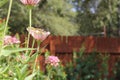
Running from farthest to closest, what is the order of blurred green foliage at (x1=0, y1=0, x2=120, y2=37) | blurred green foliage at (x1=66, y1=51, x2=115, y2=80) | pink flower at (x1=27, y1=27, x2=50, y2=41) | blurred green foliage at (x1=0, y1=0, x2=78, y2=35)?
1. blurred green foliage at (x1=0, y1=0, x2=120, y2=37)
2. blurred green foliage at (x1=0, y1=0, x2=78, y2=35)
3. blurred green foliage at (x1=66, y1=51, x2=115, y2=80)
4. pink flower at (x1=27, y1=27, x2=50, y2=41)

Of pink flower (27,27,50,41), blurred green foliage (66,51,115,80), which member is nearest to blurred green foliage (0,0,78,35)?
blurred green foliage (66,51,115,80)

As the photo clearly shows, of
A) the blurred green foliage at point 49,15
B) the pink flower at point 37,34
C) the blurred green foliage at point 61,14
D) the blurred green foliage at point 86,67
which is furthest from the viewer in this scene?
the blurred green foliage at point 61,14

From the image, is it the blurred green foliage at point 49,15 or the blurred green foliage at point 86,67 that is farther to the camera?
the blurred green foliage at point 49,15

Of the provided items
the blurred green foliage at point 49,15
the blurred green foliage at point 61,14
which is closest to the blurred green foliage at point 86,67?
the blurred green foliage at point 61,14

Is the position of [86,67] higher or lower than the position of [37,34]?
lower

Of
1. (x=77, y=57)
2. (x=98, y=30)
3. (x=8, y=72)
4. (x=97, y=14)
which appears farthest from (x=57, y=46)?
(x=98, y=30)

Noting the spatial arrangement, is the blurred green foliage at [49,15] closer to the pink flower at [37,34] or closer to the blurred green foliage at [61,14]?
the blurred green foliage at [61,14]

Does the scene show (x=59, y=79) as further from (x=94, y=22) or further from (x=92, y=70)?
(x=94, y=22)

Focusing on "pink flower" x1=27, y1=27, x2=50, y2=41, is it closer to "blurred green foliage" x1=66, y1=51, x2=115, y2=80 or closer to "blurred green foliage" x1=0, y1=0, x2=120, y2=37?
"blurred green foliage" x1=66, y1=51, x2=115, y2=80

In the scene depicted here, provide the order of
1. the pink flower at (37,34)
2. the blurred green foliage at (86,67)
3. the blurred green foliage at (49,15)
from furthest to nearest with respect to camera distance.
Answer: the blurred green foliage at (49,15)
the blurred green foliage at (86,67)
the pink flower at (37,34)

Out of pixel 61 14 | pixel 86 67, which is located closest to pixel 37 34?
pixel 86 67

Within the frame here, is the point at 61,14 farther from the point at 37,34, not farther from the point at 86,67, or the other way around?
the point at 37,34
